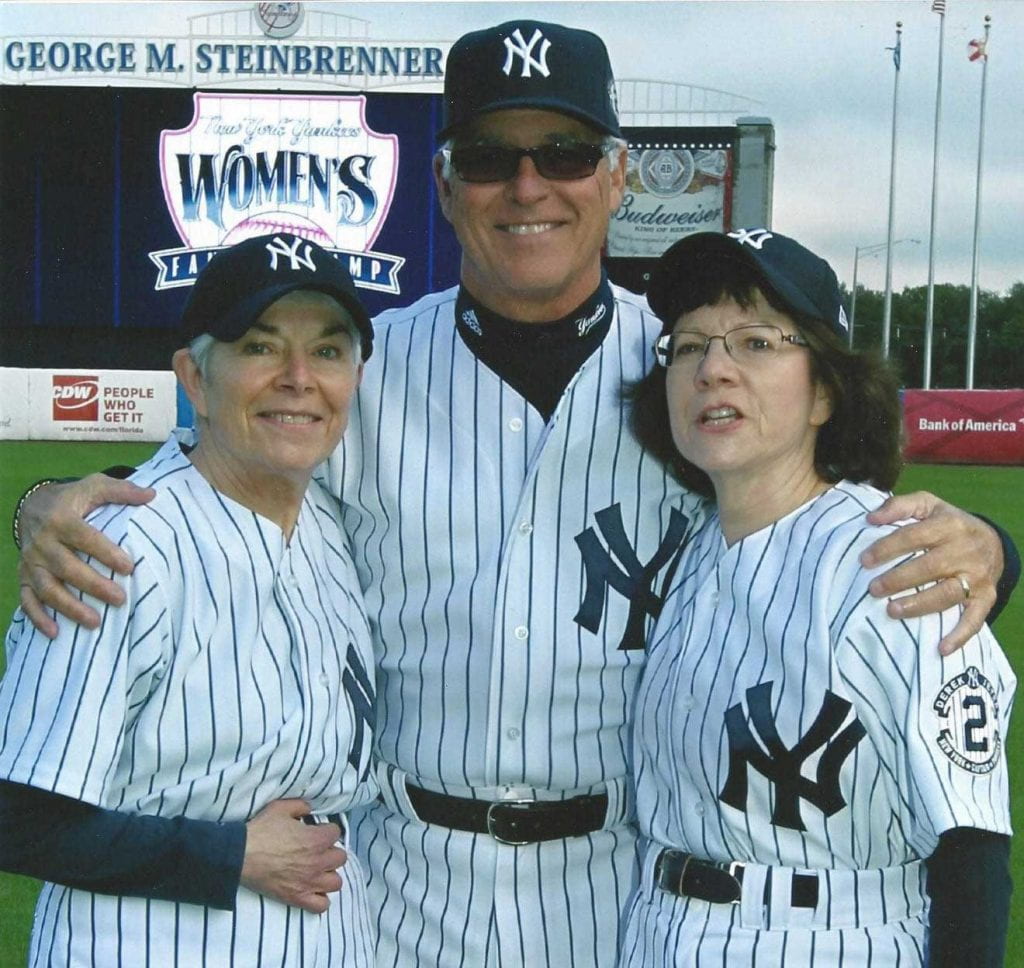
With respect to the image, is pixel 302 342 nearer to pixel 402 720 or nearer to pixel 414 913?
pixel 402 720

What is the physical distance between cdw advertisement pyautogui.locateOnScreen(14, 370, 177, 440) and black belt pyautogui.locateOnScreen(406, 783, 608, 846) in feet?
58.8

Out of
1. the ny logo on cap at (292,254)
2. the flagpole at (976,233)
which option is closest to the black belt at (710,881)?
the ny logo on cap at (292,254)

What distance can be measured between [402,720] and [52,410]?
18623mm

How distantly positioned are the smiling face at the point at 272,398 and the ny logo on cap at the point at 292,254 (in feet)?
0.16

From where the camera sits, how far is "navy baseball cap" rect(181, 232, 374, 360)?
212cm

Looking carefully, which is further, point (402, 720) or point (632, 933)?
point (402, 720)

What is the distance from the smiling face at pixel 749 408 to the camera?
2094mm

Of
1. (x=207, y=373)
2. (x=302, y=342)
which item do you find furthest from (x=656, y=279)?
(x=207, y=373)

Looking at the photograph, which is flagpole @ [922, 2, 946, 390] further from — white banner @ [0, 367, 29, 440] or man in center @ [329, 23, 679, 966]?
man in center @ [329, 23, 679, 966]

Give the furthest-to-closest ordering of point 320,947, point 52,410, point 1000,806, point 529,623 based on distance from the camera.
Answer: point 52,410 → point 529,623 → point 320,947 → point 1000,806

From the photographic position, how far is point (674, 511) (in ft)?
8.12

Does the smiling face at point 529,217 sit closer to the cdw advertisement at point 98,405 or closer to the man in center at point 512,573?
the man in center at point 512,573

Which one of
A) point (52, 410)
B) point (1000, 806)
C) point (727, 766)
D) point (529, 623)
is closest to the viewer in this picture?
point (1000, 806)

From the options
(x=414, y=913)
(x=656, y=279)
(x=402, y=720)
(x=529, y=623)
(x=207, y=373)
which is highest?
(x=656, y=279)
